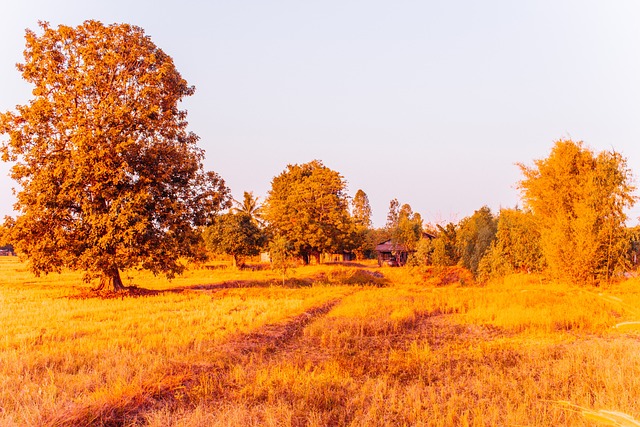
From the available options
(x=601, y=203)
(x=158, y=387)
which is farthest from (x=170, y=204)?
(x=601, y=203)

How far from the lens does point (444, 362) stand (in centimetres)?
847

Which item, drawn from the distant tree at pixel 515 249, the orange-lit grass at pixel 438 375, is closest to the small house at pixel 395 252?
the distant tree at pixel 515 249

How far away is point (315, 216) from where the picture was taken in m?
51.0

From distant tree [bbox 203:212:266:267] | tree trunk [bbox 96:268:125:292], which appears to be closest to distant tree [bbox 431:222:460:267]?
distant tree [bbox 203:212:266:267]

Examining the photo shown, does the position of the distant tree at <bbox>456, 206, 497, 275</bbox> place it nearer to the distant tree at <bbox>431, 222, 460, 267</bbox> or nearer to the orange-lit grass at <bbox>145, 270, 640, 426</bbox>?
the distant tree at <bbox>431, 222, 460, 267</bbox>

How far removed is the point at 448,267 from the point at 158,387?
36.0 metres

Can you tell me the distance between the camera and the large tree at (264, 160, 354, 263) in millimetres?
49062

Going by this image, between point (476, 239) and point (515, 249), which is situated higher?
point (476, 239)

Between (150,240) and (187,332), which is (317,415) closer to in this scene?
(187,332)

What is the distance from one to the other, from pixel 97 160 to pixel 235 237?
2601cm

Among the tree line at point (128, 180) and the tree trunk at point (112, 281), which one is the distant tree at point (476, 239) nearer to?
the tree line at point (128, 180)

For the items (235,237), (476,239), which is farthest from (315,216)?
(476,239)

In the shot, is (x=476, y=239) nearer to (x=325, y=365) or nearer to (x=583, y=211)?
(x=583, y=211)

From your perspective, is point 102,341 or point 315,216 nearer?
point 102,341
